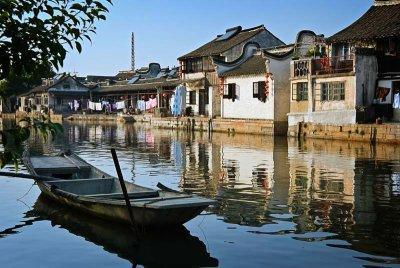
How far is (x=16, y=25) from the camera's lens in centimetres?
363

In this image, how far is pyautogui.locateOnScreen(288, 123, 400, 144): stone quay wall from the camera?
29125 millimetres

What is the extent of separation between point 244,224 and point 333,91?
24.5 meters

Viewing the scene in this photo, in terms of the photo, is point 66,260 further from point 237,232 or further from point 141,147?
point 141,147

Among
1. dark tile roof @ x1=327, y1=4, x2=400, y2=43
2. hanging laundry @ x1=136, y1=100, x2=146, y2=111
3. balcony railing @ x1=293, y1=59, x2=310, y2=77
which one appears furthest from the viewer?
hanging laundry @ x1=136, y1=100, x2=146, y2=111

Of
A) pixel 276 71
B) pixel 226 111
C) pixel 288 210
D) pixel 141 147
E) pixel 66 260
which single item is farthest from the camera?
pixel 226 111

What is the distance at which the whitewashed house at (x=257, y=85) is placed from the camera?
39.5 metres

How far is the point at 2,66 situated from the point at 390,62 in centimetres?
3229

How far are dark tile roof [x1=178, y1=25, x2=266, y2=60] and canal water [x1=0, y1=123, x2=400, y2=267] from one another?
31466mm

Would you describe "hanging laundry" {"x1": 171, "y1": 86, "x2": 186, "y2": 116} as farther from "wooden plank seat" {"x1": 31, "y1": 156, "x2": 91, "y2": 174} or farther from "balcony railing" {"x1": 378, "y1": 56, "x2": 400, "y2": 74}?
"wooden plank seat" {"x1": 31, "y1": 156, "x2": 91, "y2": 174}

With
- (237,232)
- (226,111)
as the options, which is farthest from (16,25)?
(226,111)

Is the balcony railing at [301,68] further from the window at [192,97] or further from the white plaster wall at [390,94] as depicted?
the window at [192,97]

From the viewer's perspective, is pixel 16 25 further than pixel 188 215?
No

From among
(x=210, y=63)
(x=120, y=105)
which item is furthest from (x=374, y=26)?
(x=120, y=105)

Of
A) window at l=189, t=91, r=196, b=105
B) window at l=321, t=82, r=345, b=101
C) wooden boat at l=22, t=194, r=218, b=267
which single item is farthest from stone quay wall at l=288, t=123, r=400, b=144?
wooden boat at l=22, t=194, r=218, b=267
